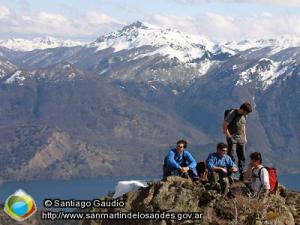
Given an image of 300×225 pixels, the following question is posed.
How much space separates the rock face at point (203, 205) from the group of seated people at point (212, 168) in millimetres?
594

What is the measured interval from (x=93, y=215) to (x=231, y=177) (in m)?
6.44

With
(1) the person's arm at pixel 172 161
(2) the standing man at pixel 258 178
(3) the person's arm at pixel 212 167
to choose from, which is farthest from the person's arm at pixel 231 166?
(1) the person's arm at pixel 172 161

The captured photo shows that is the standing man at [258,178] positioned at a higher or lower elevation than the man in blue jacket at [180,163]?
lower

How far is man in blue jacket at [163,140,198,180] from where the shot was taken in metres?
27.4

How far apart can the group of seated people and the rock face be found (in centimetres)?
59

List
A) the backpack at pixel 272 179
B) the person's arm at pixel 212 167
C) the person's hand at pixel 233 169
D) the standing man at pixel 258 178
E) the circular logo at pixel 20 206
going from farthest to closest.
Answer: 1. the person's hand at pixel 233 169
2. the person's arm at pixel 212 167
3. the backpack at pixel 272 179
4. the standing man at pixel 258 178
5. the circular logo at pixel 20 206

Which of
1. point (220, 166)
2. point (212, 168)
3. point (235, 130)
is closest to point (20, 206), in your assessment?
point (212, 168)

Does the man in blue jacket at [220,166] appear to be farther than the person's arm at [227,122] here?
No

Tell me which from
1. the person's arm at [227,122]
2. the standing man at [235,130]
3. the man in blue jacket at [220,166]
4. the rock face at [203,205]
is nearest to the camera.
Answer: the rock face at [203,205]

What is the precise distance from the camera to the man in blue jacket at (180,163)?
27411mm

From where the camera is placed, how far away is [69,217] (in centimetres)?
2350

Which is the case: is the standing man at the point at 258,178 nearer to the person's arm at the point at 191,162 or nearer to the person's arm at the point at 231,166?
the person's arm at the point at 231,166

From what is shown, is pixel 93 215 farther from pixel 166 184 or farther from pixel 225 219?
pixel 225 219

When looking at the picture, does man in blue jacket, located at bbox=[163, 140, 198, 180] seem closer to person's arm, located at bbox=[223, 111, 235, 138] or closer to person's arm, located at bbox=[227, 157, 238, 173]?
person's arm, located at bbox=[227, 157, 238, 173]
